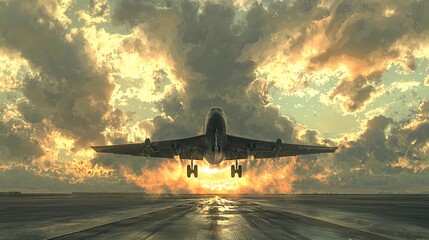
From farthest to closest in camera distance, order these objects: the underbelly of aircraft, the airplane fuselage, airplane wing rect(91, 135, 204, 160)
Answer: airplane wing rect(91, 135, 204, 160) < the underbelly of aircraft < the airplane fuselage

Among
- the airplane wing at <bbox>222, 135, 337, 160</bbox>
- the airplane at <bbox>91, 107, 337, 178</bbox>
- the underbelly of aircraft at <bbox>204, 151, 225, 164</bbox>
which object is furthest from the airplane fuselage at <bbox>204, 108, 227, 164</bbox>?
the airplane wing at <bbox>222, 135, 337, 160</bbox>

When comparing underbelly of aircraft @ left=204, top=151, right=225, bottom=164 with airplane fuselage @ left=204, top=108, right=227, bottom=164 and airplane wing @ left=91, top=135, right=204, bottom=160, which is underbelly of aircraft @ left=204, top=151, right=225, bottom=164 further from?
airplane wing @ left=91, top=135, right=204, bottom=160

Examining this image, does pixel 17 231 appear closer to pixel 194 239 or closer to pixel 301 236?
pixel 194 239

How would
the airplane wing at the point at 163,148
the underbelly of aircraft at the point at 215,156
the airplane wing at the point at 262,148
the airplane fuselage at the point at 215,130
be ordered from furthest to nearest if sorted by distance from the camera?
Result: 1. the airplane wing at the point at 262,148
2. the airplane wing at the point at 163,148
3. the underbelly of aircraft at the point at 215,156
4. the airplane fuselage at the point at 215,130

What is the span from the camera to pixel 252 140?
58969 mm

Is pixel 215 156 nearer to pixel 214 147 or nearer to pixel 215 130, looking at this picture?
pixel 214 147

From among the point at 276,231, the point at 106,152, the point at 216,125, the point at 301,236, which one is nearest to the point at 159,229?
the point at 276,231

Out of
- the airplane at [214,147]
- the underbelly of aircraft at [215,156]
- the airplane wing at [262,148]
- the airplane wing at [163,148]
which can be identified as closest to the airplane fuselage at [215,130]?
the airplane at [214,147]

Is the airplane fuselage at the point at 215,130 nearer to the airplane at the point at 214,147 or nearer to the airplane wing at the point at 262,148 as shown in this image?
the airplane at the point at 214,147

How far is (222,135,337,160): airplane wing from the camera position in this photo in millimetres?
57438

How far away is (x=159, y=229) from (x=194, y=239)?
4344 mm

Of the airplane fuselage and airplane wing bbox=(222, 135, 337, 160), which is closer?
the airplane fuselage

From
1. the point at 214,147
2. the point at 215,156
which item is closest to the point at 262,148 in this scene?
the point at 215,156

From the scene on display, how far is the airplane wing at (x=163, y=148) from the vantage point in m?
56.4
